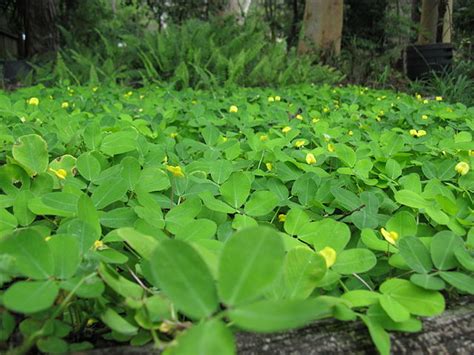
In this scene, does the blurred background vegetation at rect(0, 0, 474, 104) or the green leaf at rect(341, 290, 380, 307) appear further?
the blurred background vegetation at rect(0, 0, 474, 104)

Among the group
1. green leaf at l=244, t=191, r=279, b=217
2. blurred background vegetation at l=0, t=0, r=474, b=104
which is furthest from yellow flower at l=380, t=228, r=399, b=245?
blurred background vegetation at l=0, t=0, r=474, b=104

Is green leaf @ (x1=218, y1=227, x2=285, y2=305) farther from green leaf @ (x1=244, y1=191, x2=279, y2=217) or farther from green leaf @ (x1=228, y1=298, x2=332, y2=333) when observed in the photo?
green leaf @ (x1=244, y1=191, x2=279, y2=217)

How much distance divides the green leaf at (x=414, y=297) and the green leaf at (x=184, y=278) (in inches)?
14.5

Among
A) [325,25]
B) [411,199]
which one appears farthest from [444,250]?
[325,25]

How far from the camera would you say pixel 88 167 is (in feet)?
3.88

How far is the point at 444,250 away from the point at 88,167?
85 centimetres

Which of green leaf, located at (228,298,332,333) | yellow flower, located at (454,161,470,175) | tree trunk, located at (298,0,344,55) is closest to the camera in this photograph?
green leaf, located at (228,298,332,333)

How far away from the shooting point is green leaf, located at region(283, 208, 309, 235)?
98 centimetres

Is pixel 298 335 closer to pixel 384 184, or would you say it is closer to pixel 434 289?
pixel 434 289

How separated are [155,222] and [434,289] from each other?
53cm

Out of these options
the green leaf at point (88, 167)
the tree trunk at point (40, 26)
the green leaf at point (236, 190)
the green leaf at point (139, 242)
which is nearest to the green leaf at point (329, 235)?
the green leaf at point (236, 190)

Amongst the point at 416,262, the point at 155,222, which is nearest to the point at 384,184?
the point at 416,262

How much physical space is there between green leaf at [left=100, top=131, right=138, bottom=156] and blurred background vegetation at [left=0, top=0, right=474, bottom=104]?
3.33 m

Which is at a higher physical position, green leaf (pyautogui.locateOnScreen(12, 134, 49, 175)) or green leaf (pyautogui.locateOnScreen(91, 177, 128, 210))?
green leaf (pyautogui.locateOnScreen(12, 134, 49, 175))
